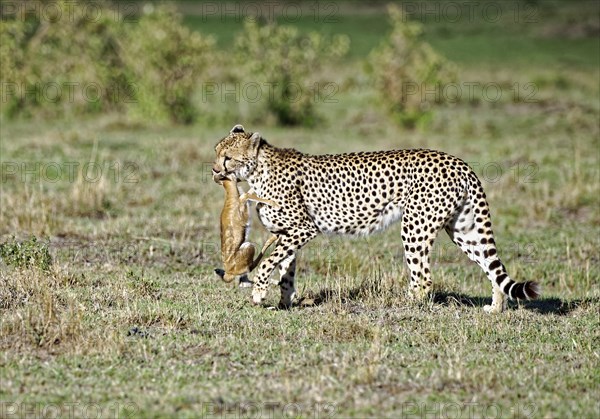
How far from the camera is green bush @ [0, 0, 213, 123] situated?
73.8ft

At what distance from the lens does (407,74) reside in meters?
23.5

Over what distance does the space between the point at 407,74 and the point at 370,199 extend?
1534cm

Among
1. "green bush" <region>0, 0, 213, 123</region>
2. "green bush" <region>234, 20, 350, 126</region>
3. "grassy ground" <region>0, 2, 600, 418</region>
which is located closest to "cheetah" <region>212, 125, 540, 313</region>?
"grassy ground" <region>0, 2, 600, 418</region>

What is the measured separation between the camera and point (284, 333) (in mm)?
7297

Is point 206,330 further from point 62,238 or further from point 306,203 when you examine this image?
point 62,238

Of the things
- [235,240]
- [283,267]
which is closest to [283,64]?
[283,267]

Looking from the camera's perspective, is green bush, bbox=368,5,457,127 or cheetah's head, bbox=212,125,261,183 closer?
cheetah's head, bbox=212,125,261,183

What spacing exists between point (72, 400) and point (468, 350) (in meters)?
2.64

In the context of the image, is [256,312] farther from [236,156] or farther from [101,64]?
[101,64]

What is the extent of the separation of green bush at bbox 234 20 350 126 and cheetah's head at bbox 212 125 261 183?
1452 centimetres

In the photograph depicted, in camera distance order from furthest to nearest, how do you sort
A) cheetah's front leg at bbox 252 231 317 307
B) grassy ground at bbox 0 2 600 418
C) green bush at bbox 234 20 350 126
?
green bush at bbox 234 20 350 126
cheetah's front leg at bbox 252 231 317 307
grassy ground at bbox 0 2 600 418

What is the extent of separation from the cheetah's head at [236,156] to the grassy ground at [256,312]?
1004 millimetres

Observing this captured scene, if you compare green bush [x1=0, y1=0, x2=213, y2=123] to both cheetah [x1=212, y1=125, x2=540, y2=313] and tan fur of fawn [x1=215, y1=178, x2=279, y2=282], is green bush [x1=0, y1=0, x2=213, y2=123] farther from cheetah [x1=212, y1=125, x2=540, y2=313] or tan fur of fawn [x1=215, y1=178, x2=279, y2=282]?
tan fur of fawn [x1=215, y1=178, x2=279, y2=282]

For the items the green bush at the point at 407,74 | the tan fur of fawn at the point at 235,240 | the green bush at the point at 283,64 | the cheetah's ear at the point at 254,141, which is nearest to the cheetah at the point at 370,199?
the cheetah's ear at the point at 254,141
